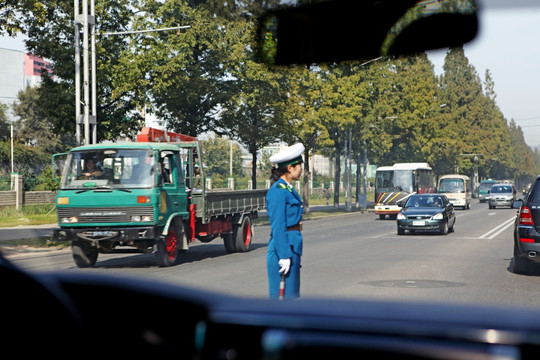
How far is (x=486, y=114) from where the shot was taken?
412ft

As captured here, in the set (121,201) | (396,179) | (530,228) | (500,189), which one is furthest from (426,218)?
(500,189)

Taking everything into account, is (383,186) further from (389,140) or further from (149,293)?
(149,293)

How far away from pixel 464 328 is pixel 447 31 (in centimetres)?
264

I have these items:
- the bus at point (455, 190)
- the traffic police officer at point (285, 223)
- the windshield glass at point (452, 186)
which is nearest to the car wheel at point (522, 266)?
the traffic police officer at point (285, 223)

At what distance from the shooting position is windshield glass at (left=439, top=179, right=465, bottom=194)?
6372 cm

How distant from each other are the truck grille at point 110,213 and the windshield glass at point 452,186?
167 feet

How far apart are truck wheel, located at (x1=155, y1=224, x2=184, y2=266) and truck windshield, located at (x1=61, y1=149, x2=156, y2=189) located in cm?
127

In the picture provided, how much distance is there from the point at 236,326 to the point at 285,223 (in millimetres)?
5711


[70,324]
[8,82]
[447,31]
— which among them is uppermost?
[8,82]

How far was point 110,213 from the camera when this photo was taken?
1589 cm

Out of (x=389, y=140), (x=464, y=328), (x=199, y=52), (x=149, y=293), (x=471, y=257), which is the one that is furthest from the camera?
(x=389, y=140)

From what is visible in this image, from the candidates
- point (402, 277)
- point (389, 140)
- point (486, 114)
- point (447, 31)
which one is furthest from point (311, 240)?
point (486, 114)

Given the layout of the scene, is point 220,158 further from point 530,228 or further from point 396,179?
point 530,228

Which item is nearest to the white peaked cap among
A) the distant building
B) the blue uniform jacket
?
the blue uniform jacket
